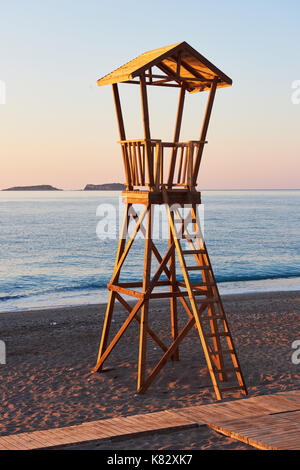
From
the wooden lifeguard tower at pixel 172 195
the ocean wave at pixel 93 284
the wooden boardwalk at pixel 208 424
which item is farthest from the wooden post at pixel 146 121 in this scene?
the ocean wave at pixel 93 284

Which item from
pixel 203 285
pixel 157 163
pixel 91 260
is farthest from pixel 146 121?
pixel 91 260

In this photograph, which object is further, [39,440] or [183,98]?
[183,98]

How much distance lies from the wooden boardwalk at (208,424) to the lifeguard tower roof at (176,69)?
5.92 m

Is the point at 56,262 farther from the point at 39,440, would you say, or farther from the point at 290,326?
the point at 39,440

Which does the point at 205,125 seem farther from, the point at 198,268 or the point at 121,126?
the point at 198,268

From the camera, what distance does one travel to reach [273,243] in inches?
2340

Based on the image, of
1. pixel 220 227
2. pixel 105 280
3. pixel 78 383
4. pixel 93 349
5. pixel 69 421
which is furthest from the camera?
pixel 220 227

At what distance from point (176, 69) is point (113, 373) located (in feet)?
20.6

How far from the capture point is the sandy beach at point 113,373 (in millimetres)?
9719

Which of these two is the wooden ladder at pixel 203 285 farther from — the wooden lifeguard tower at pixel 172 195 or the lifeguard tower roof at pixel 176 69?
the lifeguard tower roof at pixel 176 69

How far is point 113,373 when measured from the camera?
1220cm

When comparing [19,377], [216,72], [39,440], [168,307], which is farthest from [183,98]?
Result: [168,307]

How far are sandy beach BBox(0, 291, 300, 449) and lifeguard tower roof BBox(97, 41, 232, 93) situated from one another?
229 inches

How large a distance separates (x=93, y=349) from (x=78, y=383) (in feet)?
9.36
